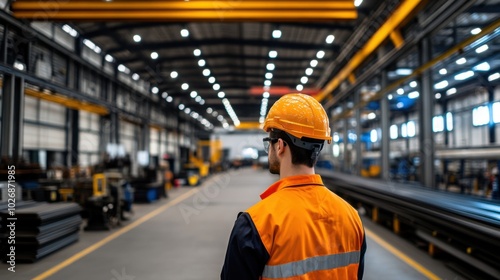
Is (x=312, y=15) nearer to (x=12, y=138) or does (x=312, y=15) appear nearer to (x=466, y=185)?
(x=12, y=138)

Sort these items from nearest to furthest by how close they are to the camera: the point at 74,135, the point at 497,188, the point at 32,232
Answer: the point at 32,232 → the point at 497,188 → the point at 74,135

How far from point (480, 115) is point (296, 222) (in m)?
16.6

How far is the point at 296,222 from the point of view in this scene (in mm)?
1194

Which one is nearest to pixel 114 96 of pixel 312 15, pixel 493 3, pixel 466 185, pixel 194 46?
pixel 194 46

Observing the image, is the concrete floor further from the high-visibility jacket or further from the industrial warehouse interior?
the high-visibility jacket

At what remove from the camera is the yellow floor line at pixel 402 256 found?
4793 mm

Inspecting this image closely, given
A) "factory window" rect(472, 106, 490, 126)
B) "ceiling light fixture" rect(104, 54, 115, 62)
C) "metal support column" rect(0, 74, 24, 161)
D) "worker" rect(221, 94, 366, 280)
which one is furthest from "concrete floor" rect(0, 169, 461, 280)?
"factory window" rect(472, 106, 490, 126)

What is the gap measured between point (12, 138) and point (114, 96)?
793 centimetres

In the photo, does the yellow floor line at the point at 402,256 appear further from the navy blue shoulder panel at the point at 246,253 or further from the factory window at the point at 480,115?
the factory window at the point at 480,115

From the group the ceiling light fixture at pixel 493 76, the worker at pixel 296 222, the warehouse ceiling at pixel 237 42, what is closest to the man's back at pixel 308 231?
the worker at pixel 296 222

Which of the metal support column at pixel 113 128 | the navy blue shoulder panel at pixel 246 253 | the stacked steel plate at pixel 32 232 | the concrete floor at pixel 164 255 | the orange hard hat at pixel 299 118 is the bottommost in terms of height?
the concrete floor at pixel 164 255

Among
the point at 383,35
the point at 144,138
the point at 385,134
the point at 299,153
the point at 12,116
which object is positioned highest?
the point at 383,35

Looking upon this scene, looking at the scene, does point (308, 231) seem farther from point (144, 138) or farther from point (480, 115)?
point (144, 138)

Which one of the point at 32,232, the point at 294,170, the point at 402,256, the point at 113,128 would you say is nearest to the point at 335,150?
the point at 113,128
